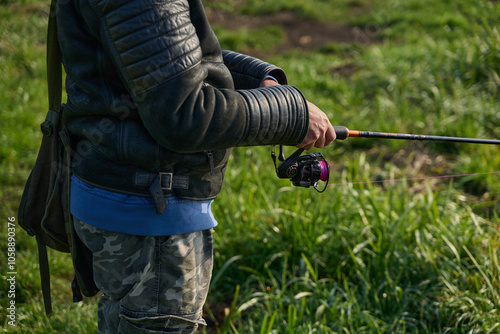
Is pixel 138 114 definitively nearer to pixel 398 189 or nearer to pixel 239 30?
pixel 398 189

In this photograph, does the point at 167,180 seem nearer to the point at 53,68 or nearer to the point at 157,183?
the point at 157,183

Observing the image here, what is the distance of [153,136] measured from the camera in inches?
60.5

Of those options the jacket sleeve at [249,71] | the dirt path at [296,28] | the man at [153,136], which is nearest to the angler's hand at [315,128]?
the man at [153,136]

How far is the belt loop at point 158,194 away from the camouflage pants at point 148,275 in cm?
12

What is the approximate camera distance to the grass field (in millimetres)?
2699

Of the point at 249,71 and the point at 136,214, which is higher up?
the point at 249,71

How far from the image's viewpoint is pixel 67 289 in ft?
9.96

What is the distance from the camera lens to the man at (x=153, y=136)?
4.71 ft

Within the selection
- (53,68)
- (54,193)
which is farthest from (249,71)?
(54,193)

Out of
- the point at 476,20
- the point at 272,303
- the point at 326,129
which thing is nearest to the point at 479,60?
the point at 476,20

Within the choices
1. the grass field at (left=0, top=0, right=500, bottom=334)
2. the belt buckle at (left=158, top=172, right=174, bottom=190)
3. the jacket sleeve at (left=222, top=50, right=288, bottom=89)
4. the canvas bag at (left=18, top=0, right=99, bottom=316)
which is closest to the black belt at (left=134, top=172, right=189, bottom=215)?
the belt buckle at (left=158, top=172, right=174, bottom=190)

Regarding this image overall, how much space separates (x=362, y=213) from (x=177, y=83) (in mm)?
2124

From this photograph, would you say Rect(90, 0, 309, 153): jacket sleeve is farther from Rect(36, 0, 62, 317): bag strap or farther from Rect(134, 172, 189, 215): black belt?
Rect(36, 0, 62, 317): bag strap

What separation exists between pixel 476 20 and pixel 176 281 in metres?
5.71
